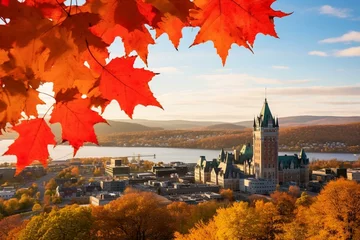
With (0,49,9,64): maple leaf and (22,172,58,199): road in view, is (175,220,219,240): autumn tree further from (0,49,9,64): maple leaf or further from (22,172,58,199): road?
(22,172,58,199): road

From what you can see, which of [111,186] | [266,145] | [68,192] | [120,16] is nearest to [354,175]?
[266,145]

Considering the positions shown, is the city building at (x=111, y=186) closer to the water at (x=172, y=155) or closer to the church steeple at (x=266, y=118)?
the church steeple at (x=266, y=118)

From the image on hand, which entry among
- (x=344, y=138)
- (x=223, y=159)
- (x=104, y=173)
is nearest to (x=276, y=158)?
(x=223, y=159)

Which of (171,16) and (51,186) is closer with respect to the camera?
(171,16)

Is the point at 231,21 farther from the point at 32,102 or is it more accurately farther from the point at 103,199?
the point at 103,199

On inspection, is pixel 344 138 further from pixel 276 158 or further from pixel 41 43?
pixel 41 43

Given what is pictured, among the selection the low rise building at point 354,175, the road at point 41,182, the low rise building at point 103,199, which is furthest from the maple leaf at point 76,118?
the low rise building at point 354,175

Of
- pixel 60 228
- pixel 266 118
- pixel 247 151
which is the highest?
pixel 266 118
